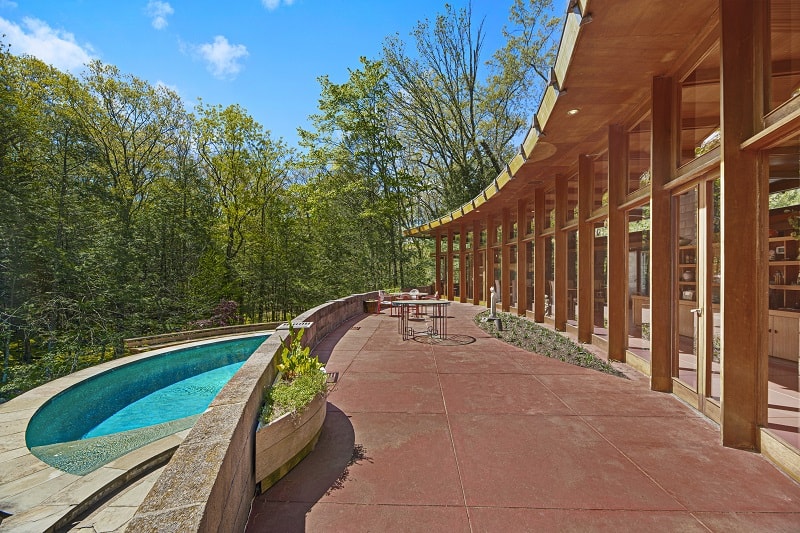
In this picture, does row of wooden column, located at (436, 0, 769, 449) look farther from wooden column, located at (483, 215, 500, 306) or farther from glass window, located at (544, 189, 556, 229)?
wooden column, located at (483, 215, 500, 306)

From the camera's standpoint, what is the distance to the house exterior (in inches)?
116

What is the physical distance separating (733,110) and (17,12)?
21172mm

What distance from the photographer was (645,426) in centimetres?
354

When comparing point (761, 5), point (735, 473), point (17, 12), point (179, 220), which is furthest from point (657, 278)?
point (17, 12)

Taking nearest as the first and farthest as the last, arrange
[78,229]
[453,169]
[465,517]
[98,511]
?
1. [465,517]
2. [98,511]
3. [78,229]
4. [453,169]

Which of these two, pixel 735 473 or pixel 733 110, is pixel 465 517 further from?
pixel 733 110

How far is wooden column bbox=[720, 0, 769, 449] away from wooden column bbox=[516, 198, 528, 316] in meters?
7.70

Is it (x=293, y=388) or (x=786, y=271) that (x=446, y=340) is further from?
(x=786, y=271)

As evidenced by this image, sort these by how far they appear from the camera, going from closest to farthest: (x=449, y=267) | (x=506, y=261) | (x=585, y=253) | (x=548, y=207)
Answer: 1. (x=585, y=253)
2. (x=548, y=207)
3. (x=506, y=261)
4. (x=449, y=267)

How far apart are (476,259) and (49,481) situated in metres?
13.5

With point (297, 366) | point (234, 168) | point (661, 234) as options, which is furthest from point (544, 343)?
point (234, 168)

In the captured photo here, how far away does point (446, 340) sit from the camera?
7.90 metres

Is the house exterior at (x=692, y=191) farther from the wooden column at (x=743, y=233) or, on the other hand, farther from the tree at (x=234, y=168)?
the tree at (x=234, y=168)

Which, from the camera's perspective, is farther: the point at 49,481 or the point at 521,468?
the point at 49,481
